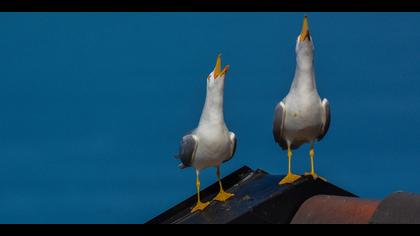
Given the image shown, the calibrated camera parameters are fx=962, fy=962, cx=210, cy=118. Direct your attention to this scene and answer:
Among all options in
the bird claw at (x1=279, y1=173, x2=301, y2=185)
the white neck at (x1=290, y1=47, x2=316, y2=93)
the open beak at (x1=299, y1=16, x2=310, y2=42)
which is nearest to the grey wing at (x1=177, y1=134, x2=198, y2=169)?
the bird claw at (x1=279, y1=173, x2=301, y2=185)

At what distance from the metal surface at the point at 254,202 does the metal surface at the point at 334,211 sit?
0.18 meters

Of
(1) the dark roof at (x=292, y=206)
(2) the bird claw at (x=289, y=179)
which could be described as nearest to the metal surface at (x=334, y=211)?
(1) the dark roof at (x=292, y=206)

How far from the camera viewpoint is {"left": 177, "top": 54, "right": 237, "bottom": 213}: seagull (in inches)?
437

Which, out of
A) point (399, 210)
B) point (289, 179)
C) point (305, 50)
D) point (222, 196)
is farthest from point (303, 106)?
point (399, 210)

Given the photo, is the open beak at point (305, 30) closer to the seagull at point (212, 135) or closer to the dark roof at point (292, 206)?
the seagull at point (212, 135)

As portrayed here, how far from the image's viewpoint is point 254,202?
10.5 meters

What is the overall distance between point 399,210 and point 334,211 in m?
0.91

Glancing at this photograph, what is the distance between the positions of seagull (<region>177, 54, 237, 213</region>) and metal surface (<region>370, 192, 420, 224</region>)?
2.34 m

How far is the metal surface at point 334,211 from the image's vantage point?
31.3 ft

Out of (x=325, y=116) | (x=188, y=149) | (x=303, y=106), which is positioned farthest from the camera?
(x=325, y=116)

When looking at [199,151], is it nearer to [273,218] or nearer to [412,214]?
[273,218]

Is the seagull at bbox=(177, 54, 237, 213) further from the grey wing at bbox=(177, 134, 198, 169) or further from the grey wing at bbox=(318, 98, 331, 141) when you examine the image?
the grey wing at bbox=(318, 98, 331, 141)

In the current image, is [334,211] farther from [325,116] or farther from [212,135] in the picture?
[212,135]
